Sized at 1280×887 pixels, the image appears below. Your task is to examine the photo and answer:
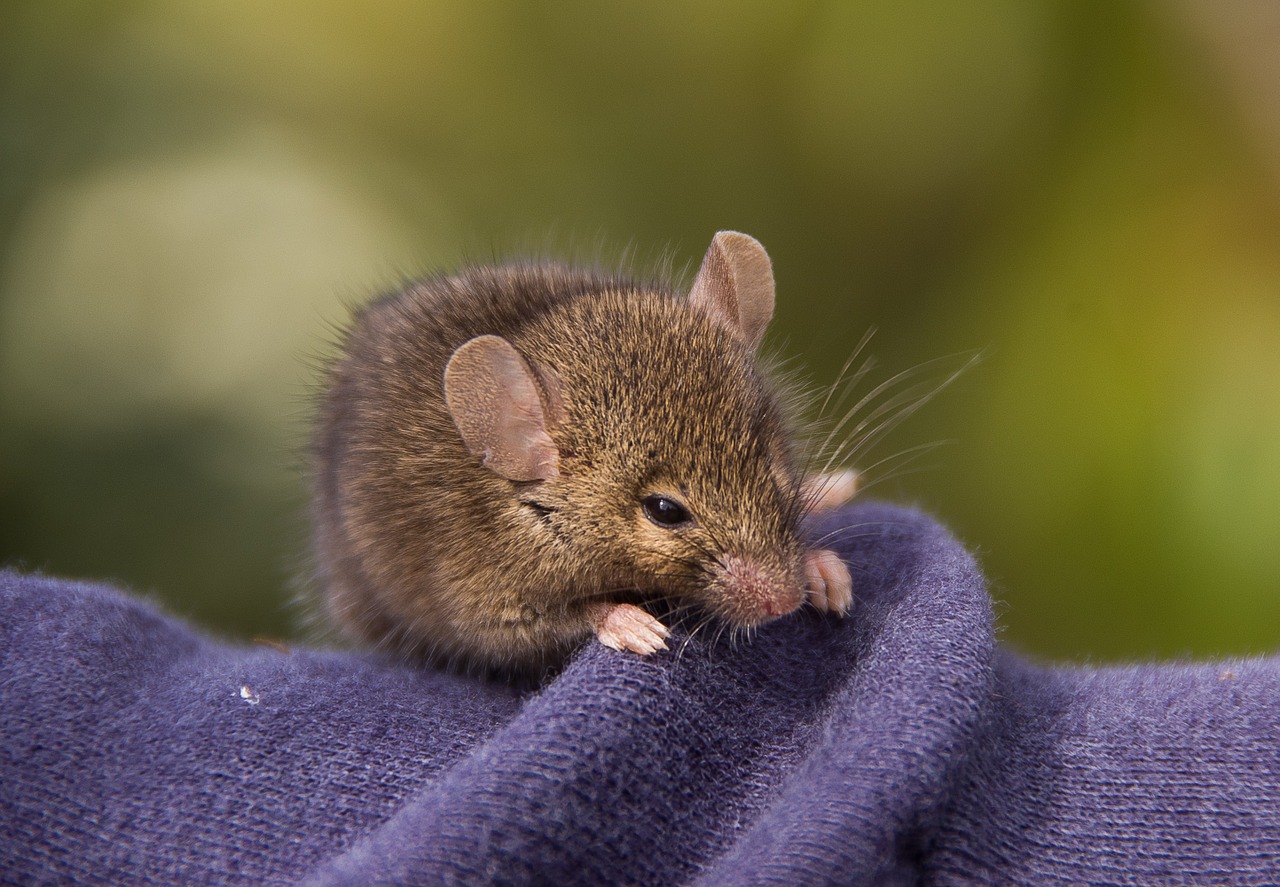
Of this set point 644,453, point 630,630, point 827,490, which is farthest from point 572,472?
point 827,490

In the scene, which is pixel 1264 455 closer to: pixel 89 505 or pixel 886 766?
pixel 886 766

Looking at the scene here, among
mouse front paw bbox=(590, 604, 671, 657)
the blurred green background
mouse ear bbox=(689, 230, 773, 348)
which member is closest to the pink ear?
mouse ear bbox=(689, 230, 773, 348)

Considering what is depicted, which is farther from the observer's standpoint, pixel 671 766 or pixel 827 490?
pixel 827 490

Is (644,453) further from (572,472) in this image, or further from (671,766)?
(671,766)

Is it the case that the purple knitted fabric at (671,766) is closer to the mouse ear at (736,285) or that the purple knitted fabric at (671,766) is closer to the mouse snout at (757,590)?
the mouse snout at (757,590)

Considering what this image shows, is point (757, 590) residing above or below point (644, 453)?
below

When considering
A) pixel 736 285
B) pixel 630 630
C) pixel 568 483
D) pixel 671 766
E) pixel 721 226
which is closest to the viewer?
pixel 671 766

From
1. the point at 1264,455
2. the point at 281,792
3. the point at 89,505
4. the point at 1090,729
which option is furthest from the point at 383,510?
the point at 1264,455

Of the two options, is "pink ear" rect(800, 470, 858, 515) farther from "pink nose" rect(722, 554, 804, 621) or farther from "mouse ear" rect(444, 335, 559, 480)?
"mouse ear" rect(444, 335, 559, 480)
